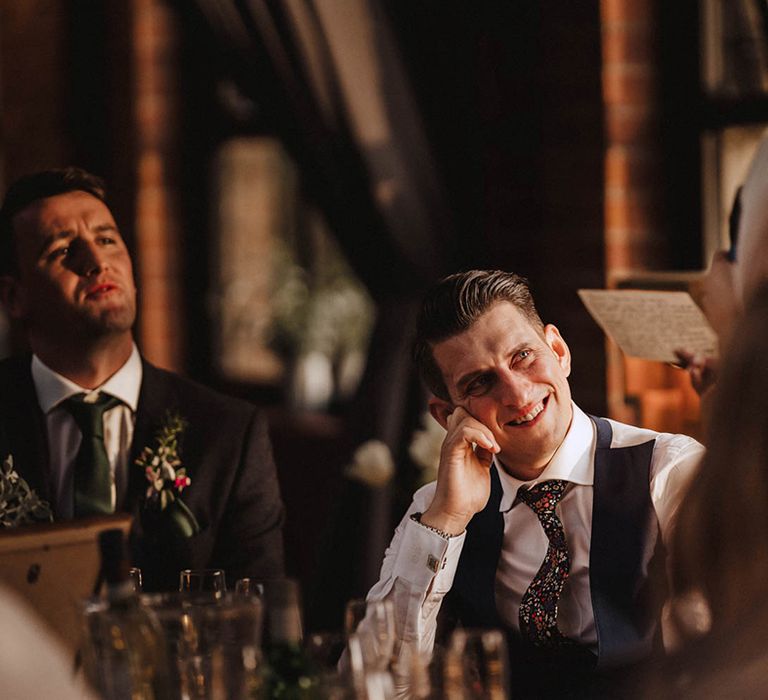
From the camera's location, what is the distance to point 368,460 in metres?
2.97

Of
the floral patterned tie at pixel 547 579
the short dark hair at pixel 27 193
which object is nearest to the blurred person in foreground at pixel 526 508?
the floral patterned tie at pixel 547 579

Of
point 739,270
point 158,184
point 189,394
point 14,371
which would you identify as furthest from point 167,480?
point 158,184

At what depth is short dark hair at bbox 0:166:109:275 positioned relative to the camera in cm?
228

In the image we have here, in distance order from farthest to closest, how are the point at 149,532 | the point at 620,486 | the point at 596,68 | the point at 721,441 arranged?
the point at 596,68 < the point at 149,532 < the point at 620,486 < the point at 721,441

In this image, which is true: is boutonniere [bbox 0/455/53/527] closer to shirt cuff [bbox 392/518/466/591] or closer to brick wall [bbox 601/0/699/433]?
shirt cuff [bbox 392/518/466/591]

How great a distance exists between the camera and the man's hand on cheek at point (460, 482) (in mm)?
1840

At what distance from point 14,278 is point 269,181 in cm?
252

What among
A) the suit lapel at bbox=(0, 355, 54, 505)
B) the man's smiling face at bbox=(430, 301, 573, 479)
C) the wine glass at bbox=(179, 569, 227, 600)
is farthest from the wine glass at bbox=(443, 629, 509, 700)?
the suit lapel at bbox=(0, 355, 54, 505)

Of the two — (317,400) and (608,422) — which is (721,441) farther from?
(317,400)

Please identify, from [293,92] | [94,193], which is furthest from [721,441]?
[293,92]

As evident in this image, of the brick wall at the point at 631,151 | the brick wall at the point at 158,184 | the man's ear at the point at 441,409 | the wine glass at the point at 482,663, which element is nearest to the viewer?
the wine glass at the point at 482,663

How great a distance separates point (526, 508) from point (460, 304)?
340mm

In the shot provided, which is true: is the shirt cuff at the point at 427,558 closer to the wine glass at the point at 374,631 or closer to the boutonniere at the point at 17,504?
Answer: the wine glass at the point at 374,631

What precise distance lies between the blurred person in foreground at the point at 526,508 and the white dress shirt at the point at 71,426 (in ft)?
2.00
